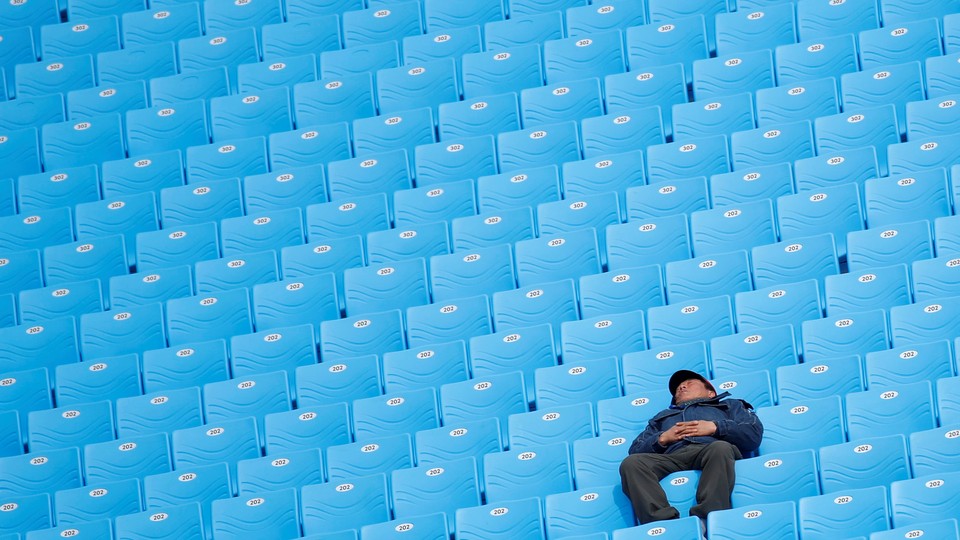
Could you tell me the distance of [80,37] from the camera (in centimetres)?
887

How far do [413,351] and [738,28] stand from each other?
248 cm

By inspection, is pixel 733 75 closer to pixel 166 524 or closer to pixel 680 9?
pixel 680 9

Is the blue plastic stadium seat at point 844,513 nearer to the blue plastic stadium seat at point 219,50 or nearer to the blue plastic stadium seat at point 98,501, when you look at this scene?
the blue plastic stadium seat at point 98,501

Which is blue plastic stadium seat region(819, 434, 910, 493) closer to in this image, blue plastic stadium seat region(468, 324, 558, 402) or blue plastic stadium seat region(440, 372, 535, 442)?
blue plastic stadium seat region(440, 372, 535, 442)

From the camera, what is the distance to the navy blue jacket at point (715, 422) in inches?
211

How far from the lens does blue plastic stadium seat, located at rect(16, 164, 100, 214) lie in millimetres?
7969

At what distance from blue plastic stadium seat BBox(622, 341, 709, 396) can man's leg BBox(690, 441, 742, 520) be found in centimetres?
84

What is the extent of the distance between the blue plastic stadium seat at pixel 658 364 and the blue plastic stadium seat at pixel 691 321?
190 millimetres

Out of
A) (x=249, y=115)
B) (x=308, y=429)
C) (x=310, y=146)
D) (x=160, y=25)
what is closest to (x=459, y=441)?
(x=308, y=429)

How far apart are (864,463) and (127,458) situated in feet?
9.25

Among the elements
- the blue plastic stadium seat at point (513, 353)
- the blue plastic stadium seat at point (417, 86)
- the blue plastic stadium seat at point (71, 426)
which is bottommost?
the blue plastic stadium seat at point (71, 426)

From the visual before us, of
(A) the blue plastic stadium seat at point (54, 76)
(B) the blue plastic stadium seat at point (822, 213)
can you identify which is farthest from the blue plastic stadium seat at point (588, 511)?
(A) the blue plastic stadium seat at point (54, 76)

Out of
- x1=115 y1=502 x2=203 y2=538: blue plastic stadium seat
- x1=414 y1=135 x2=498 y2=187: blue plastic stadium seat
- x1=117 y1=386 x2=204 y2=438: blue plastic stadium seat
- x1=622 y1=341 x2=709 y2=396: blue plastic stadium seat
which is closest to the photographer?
x1=115 y1=502 x2=203 y2=538: blue plastic stadium seat

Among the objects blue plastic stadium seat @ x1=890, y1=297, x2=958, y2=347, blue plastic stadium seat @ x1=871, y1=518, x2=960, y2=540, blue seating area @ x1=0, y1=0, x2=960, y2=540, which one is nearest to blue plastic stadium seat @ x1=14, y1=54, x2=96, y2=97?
blue seating area @ x1=0, y1=0, x2=960, y2=540
